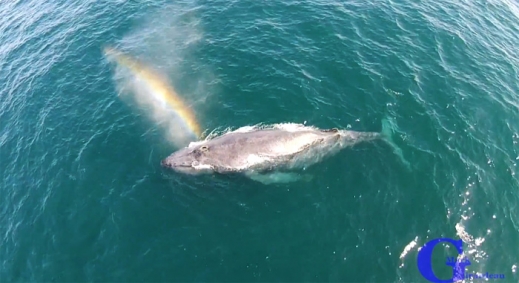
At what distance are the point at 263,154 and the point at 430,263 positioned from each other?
19717 millimetres

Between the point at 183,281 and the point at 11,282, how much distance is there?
1702 cm

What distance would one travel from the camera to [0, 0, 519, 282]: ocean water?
34531 mm

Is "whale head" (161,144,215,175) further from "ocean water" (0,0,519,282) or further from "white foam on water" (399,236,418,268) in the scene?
"white foam on water" (399,236,418,268)

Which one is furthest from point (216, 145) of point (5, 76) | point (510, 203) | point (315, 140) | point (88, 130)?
point (5, 76)

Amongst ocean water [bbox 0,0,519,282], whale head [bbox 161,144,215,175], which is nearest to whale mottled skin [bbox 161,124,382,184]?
whale head [bbox 161,144,215,175]

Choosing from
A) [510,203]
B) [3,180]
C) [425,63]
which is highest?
[425,63]

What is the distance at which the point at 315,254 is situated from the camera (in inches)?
1335

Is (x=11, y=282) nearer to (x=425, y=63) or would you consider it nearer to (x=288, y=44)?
(x=288, y=44)

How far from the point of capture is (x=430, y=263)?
109ft

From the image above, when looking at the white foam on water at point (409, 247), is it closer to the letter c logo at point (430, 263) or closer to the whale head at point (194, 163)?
the letter c logo at point (430, 263)

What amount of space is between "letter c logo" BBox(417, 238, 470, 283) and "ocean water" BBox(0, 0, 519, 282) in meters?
0.67

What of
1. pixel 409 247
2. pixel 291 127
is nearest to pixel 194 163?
pixel 291 127

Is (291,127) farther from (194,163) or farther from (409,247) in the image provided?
(409,247)

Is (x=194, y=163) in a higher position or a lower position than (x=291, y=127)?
lower
